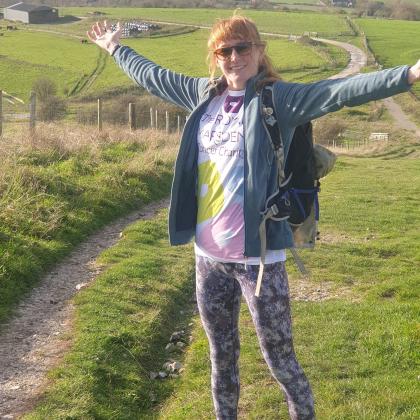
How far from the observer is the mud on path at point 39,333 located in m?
5.27

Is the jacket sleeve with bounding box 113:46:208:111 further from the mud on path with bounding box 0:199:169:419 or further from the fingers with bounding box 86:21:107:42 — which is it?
the mud on path with bounding box 0:199:169:419

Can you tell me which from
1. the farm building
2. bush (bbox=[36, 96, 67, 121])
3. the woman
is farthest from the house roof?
the woman

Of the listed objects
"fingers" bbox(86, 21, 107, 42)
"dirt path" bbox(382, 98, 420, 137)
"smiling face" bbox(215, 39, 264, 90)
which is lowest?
"dirt path" bbox(382, 98, 420, 137)

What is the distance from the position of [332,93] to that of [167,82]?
3.90 feet

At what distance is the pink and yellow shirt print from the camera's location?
3.58 m

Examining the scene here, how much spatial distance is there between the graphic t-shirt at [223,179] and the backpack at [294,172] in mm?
149

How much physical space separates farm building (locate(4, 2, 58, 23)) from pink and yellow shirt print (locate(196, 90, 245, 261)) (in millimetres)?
92392

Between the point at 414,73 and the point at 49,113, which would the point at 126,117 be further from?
the point at 414,73

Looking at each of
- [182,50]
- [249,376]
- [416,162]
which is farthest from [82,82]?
[249,376]

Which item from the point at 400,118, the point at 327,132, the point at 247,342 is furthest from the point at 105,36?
the point at 400,118

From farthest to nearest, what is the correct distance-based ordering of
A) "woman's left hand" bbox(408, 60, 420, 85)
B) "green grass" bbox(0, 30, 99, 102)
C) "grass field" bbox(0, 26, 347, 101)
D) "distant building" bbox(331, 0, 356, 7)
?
"distant building" bbox(331, 0, 356, 7)
"grass field" bbox(0, 26, 347, 101)
"green grass" bbox(0, 30, 99, 102)
"woman's left hand" bbox(408, 60, 420, 85)

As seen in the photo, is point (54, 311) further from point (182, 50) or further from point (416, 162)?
point (182, 50)

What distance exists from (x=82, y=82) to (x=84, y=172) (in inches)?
1871

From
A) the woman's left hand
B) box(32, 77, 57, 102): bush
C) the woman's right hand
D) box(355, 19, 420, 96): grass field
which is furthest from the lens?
box(355, 19, 420, 96): grass field
